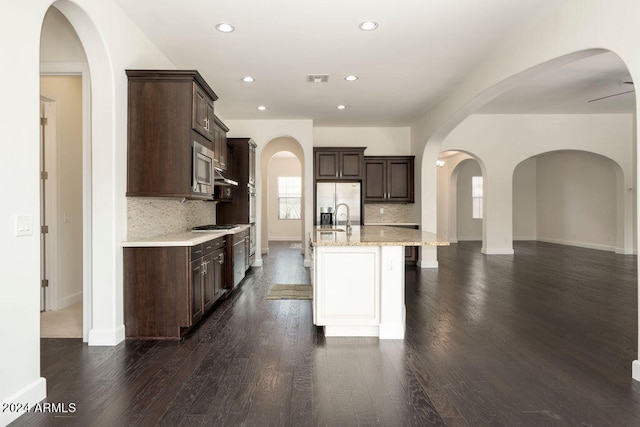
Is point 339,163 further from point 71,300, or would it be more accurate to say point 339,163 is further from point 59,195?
point 71,300

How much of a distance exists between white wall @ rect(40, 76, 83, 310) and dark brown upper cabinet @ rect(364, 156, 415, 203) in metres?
5.29

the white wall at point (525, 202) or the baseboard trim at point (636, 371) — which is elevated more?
the white wall at point (525, 202)

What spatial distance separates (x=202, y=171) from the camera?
3930mm

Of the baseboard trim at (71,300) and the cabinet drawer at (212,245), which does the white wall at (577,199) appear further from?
the baseboard trim at (71,300)

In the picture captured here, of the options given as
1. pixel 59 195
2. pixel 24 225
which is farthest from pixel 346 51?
pixel 59 195

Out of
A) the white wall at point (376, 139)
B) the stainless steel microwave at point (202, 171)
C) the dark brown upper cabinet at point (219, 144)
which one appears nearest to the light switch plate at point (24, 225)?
the stainless steel microwave at point (202, 171)

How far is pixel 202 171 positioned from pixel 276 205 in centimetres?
980

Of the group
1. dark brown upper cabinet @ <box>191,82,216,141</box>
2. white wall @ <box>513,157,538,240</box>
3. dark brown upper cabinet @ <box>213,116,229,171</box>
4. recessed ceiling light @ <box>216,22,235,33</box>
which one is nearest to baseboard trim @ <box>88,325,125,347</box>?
dark brown upper cabinet @ <box>191,82,216,141</box>

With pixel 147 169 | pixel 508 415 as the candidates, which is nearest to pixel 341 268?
pixel 508 415

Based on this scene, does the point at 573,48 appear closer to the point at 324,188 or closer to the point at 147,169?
the point at 147,169

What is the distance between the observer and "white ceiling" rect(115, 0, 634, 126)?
344 cm

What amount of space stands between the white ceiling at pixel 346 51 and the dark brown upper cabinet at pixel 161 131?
0.64m

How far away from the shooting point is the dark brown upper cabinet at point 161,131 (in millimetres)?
3496

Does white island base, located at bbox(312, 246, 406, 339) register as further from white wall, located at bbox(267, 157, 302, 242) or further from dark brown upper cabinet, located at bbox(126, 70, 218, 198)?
white wall, located at bbox(267, 157, 302, 242)
